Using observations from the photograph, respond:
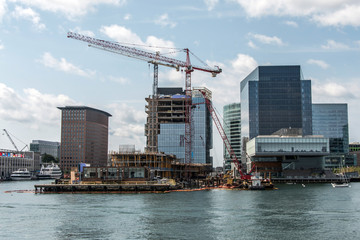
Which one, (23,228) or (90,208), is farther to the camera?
(90,208)

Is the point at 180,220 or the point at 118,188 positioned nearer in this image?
the point at 180,220

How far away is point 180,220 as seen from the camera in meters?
72.4

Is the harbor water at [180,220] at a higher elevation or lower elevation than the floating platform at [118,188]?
lower

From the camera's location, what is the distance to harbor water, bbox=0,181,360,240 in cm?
6047

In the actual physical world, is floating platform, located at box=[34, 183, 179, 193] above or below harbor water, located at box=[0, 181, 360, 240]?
above

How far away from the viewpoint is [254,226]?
2635 inches

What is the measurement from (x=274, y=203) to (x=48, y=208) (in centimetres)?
4922

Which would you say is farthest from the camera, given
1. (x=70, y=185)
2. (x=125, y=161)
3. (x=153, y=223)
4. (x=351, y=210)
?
(x=125, y=161)

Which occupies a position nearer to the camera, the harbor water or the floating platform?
the harbor water

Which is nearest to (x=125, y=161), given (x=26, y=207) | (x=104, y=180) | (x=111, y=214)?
(x=104, y=180)

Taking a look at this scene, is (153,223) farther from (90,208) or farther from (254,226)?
(90,208)

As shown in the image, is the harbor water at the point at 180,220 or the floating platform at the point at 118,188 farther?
the floating platform at the point at 118,188

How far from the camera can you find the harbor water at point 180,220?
6047 cm

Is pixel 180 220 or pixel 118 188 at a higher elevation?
pixel 118 188
